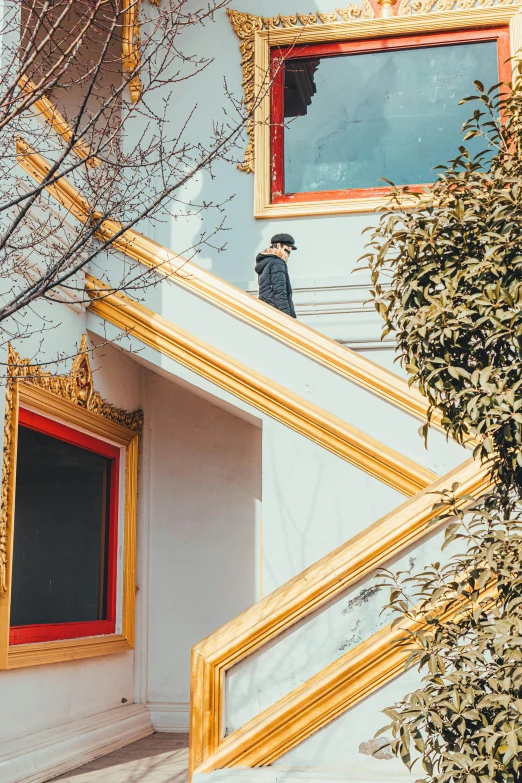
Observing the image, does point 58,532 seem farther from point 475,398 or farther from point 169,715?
point 475,398

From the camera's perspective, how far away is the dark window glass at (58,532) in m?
5.82

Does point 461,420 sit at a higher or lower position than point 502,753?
higher

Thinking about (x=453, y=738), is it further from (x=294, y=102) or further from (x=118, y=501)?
(x=294, y=102)

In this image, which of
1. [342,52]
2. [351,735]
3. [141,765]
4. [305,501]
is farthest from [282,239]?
[351,735]

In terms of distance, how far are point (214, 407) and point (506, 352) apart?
5231 millimetres

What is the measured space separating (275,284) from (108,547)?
2.48m

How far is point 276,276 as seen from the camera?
22.6 ft

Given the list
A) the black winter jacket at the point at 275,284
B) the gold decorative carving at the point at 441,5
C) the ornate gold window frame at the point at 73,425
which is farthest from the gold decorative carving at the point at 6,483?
the gold decorative carving at the point at 441,5

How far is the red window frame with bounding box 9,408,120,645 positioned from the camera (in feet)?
18.8

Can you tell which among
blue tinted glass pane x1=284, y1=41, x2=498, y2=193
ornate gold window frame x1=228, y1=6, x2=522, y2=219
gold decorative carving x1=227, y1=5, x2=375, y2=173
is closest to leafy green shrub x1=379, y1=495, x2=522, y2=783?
ornate gold window frame x1=228, y1=6, x2=522, y2=219

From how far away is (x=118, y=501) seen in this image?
7.45 m

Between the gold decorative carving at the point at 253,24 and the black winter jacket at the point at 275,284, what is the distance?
1761 millimetres

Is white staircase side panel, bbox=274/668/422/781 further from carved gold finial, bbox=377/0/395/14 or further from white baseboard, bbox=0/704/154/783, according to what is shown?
carved gold finial, bbox=377/0/395/14

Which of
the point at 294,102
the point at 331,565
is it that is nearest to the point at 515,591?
the point at 331,565
